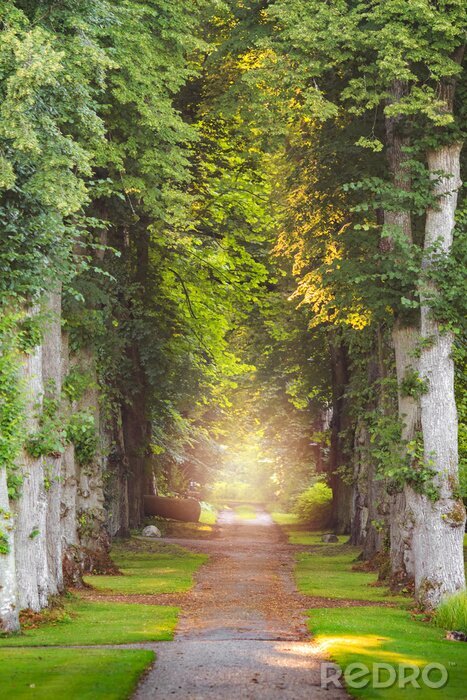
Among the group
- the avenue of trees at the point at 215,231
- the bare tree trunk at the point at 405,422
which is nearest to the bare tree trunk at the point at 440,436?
the avenue of trees at the point at 215,231

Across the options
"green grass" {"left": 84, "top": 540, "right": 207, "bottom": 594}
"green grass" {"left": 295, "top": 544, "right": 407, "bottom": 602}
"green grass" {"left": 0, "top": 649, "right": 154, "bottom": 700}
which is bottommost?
"green grass" {"left": 295, "top": 544, "right": 407, "bottom": 602}

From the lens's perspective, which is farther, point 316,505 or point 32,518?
point 316,505

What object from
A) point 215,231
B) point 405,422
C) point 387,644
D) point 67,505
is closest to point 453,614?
point 387,644

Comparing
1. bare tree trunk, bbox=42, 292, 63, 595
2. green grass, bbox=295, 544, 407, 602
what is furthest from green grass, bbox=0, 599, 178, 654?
green grass, bbox=295, 544, 407, 602

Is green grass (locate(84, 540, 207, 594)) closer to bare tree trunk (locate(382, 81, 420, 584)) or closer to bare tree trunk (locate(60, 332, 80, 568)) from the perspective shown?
bare tree trunk (locate(60, 332, 80, 568))

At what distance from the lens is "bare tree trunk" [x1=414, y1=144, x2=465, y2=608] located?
1942cm

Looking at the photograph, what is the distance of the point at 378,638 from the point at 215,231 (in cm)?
1777

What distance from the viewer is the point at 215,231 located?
3114 centimetres

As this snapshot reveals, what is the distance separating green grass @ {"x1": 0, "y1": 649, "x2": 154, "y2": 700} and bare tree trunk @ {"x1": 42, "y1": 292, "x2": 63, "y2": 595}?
6232 millimetres

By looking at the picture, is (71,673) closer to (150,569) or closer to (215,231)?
(150,569)

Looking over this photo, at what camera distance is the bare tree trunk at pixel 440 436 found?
19.4 meters

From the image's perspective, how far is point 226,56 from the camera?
24.6m

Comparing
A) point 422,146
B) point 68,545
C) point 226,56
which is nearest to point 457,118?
point 422,146

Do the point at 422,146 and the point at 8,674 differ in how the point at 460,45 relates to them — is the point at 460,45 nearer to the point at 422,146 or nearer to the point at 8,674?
the point at 422,146
